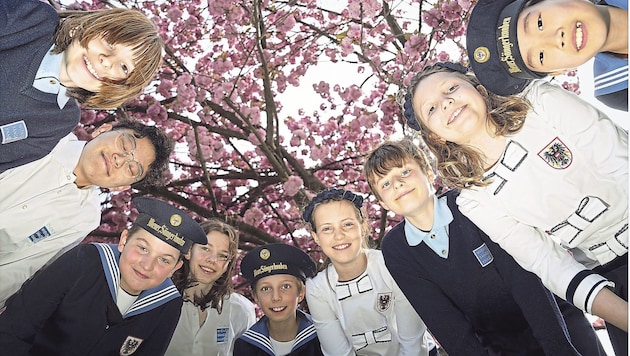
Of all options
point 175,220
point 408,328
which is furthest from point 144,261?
point 408,328

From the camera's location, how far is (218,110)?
555cm

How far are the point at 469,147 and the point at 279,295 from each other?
5.59ft

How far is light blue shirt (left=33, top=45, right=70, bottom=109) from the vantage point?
2260 mm

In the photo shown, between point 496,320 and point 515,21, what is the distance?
5.07ft

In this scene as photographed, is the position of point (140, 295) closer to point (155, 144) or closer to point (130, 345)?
point (130, 345)

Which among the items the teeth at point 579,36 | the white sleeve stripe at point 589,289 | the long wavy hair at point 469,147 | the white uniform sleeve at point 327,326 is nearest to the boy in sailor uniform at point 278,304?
the white uniform sleeve at point 327,326

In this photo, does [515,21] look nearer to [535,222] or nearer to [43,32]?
[535,222]

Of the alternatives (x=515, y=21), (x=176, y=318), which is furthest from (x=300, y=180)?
(x=515, y=21)

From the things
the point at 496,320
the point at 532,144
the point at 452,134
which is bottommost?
the point at 496,320

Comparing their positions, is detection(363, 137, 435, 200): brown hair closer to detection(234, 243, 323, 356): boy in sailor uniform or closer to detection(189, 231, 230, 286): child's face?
detection(234, 243, 323, 356): boy in sailor uniform

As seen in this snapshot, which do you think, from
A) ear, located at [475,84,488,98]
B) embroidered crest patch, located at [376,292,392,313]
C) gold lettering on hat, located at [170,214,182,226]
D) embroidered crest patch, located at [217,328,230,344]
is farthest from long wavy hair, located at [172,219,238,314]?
ear, located at [475,84,488,98]

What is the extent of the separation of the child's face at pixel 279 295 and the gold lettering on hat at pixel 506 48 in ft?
6.91

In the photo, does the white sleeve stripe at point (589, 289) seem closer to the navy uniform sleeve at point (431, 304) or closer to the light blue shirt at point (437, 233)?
the navy uniform sleeve at point (431, 304)

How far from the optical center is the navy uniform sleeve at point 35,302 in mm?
2592
